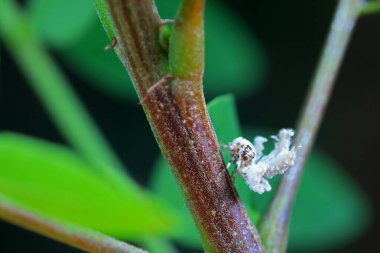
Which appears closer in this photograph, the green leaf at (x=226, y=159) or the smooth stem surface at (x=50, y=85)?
the green leaf at (x=226, y=159)

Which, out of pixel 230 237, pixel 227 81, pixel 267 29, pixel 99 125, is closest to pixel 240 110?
pixel 267 29

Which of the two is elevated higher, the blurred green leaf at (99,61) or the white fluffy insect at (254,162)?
the blurred green leaf at (99,61)

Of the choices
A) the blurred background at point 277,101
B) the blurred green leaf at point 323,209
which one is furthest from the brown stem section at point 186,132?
the blurred background at point 277,101

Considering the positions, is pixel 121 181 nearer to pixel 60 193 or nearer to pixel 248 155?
pixel 60 193

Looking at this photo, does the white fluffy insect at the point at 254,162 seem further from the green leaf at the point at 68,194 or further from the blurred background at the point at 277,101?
the blurred background at the point at 277,101

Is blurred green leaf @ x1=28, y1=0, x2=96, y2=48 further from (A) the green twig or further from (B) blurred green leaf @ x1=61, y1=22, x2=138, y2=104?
(A) the green twig

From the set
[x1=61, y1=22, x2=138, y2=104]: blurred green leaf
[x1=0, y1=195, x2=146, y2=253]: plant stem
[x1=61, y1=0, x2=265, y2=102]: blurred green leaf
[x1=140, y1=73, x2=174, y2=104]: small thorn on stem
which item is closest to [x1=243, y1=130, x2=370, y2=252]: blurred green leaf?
[x1=61, y1=0, x2=265, y2=102]: blurred green leaf

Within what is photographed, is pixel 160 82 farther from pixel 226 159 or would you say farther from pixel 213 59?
pixel 213 59
